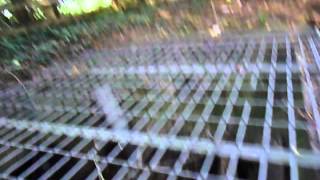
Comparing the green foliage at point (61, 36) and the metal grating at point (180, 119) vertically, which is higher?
the green foliage at point (61, 36)

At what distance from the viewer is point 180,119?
2086 millimetres

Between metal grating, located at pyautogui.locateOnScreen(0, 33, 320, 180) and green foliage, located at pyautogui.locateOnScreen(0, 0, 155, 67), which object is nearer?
metal grating, located at pyautogui.locateOnScreen(0, 33, 320, 180)

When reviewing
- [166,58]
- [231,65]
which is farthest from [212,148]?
[166,58]

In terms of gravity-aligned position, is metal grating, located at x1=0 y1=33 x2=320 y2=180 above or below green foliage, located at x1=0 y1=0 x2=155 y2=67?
below

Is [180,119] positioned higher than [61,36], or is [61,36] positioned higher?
[61,36]

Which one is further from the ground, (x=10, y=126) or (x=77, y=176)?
(x=10, y=126)

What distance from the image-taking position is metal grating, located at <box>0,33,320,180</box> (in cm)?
171

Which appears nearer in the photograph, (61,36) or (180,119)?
(180,119)

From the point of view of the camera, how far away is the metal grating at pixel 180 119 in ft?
5.61

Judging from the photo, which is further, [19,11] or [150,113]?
[19,11]

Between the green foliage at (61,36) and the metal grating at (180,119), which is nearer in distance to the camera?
the metal grating at (180,119)

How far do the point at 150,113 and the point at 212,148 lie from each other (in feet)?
1.93

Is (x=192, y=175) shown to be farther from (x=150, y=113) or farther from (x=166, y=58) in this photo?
(x=166, y=58)

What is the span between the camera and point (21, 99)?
279 cm
